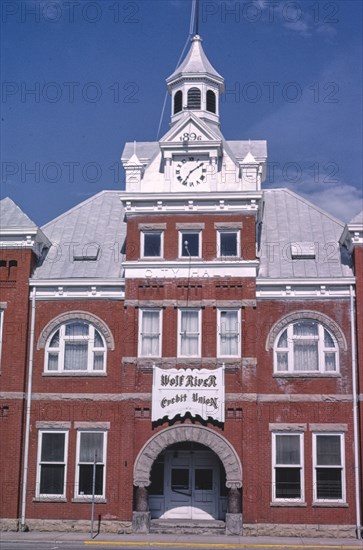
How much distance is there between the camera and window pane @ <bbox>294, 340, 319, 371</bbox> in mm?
30719

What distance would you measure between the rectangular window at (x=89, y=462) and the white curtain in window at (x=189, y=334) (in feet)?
14.1

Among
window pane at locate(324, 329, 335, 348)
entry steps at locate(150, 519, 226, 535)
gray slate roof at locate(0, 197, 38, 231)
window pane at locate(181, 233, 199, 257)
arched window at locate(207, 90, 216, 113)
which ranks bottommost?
entry steps at locate(150, 519, 226, 535)

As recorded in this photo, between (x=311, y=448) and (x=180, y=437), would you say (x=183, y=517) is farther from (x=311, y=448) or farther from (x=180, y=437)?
(x=311, y=448)

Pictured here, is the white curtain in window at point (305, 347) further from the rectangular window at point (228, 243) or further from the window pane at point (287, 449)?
the rectangular window at point (228, 243)

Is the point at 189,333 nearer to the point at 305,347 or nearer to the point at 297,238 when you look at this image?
the point at 305,347

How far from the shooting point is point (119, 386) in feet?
102

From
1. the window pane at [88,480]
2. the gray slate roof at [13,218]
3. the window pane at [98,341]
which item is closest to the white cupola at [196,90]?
the gray slate roof at [13,218]

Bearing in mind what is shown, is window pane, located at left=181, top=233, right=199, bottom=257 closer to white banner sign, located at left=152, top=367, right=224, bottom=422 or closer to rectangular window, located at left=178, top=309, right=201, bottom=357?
rectangular window, located at left=178, top=309, right=201, bottom=357

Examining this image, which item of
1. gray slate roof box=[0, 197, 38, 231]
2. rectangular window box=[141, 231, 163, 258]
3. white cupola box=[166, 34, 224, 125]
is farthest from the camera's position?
white cupola box=[166, 34, 224, 125]

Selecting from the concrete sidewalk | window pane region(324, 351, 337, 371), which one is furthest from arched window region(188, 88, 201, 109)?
the concrete sidewalk

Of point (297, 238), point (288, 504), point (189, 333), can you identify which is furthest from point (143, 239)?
point (288, 504)

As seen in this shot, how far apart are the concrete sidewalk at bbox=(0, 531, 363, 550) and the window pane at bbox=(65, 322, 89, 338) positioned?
7196 millimetres

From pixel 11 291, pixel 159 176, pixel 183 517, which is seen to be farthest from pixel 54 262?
pixel 183 517

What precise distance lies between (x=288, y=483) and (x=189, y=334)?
633cm
